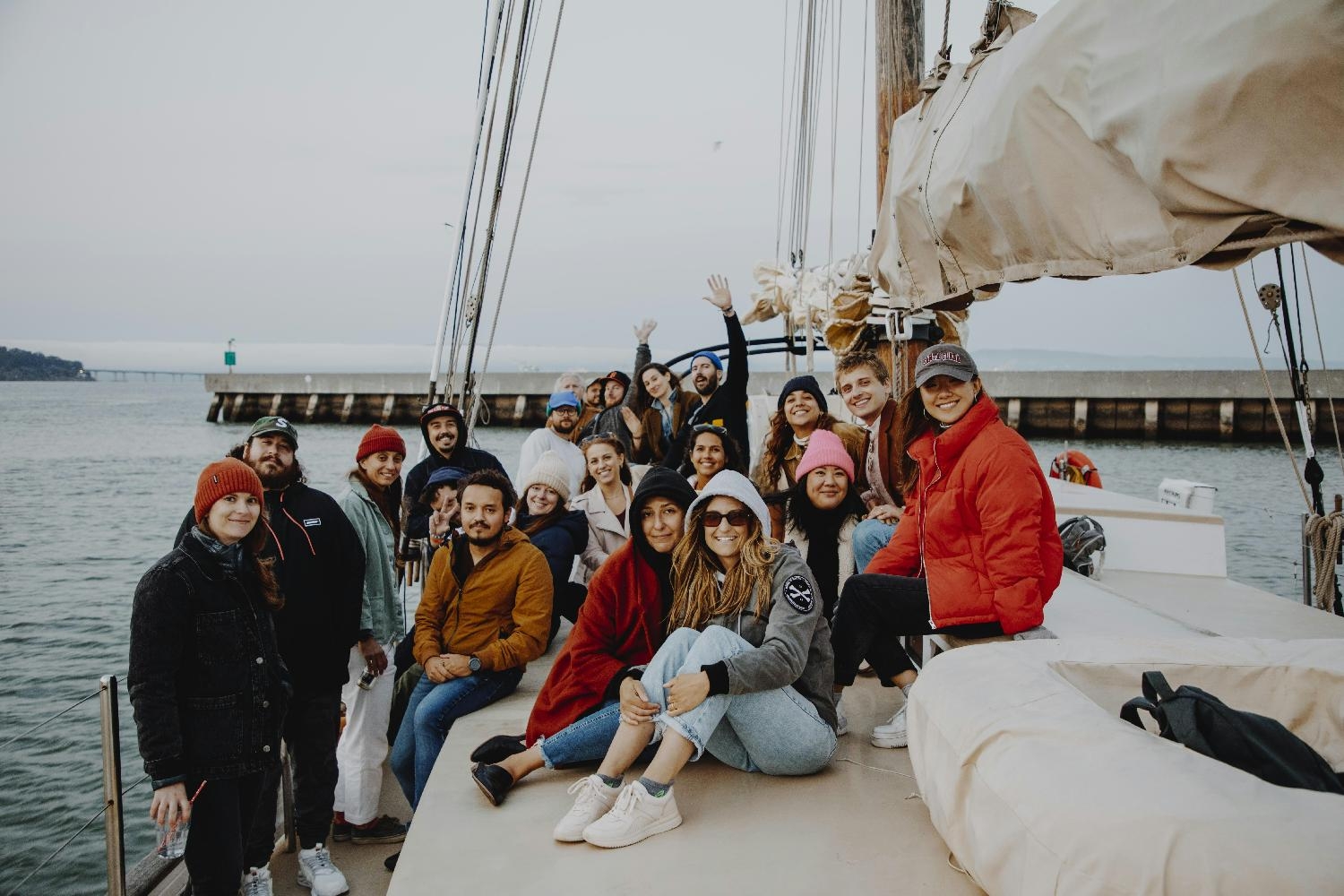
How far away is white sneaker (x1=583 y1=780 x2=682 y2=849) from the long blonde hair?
0.69 meters

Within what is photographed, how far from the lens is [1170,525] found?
5.87 meters

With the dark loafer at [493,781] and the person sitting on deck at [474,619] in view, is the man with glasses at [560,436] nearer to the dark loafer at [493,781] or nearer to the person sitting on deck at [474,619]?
the person sitting on deck at [474,619]

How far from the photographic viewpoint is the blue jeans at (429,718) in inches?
149

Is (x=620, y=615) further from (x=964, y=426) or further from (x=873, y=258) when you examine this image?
Result: (x=873, y=258)

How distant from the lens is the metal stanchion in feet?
9.91

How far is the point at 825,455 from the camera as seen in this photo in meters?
4.46

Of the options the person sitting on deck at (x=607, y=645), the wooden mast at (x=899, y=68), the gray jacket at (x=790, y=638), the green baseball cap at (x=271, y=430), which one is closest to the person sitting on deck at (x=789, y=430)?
the wooden mast at (x=899, y=68)

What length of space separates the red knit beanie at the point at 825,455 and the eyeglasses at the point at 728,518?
1.17 m

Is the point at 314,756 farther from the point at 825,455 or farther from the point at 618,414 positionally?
the point at 618,414

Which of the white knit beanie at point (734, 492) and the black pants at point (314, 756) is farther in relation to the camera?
the black pants at point (314, 756)

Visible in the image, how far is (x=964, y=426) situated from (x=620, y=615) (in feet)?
4.76

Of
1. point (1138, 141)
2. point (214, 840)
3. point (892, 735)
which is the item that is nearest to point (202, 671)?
point (214, 840)

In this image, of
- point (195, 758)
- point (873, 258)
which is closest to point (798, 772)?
point (195, 758)

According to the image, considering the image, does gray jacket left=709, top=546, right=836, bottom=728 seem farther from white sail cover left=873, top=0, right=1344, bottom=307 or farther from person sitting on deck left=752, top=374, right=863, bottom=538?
person sitting on deck left=752, top=374, right=863, bottom=538
